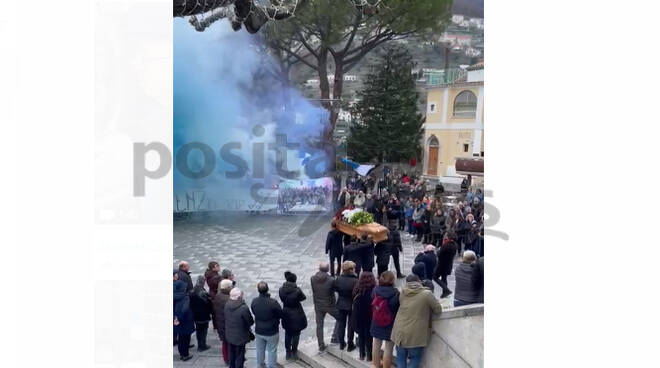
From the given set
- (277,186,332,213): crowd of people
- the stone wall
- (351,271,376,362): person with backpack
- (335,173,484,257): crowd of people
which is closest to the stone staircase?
(351,271,376,362): person with backpack

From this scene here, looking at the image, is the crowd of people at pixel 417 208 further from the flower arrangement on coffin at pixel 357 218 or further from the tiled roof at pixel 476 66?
the tiled roof at pixel 476 66

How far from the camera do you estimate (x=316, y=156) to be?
1062cm

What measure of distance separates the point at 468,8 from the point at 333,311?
238 inches

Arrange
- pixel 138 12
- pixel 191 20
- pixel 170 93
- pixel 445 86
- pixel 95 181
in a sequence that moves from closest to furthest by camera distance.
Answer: pixel 95 181 → pixel 170 93 → pixel 138 12 → pixel 191 20 → pixel 445 86

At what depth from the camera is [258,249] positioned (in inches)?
341

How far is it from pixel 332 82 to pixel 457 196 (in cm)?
360

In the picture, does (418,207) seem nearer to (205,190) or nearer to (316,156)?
(316,156)

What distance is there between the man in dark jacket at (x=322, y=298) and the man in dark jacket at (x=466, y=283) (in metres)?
1.12

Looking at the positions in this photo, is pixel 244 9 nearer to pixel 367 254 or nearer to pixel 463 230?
pixel 367 254

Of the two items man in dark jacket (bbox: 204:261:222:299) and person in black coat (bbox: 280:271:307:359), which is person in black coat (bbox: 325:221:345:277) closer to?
man in dark jacket (bbox: 204:261:222:299)

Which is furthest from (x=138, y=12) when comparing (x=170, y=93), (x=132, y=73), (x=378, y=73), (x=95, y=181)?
(x=378, y=73)

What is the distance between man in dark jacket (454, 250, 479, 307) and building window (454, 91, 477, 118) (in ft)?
18.8

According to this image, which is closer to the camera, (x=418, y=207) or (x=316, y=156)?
(x=418, y=207)

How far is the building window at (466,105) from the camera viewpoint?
31.9ft
